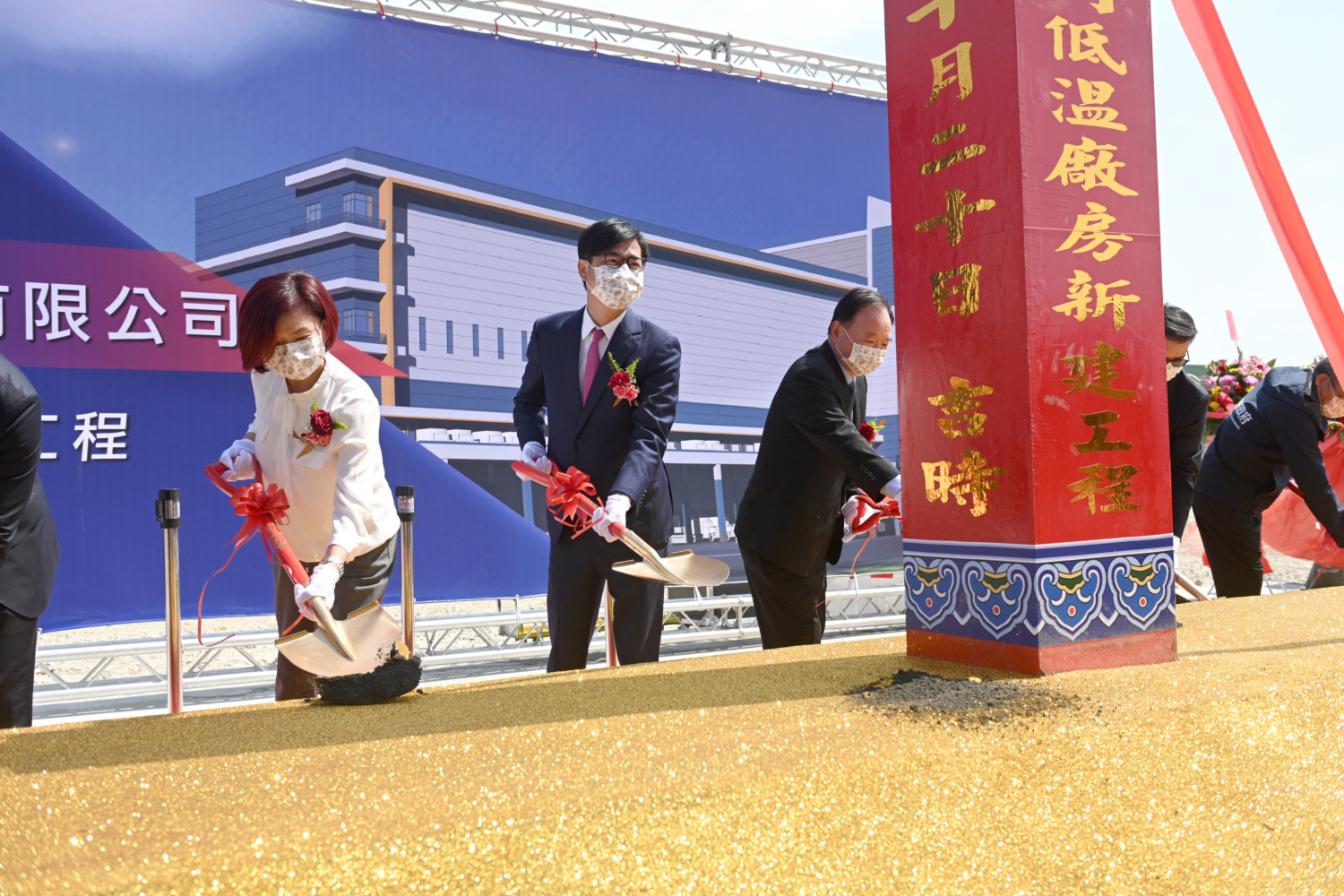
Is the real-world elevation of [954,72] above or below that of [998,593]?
above

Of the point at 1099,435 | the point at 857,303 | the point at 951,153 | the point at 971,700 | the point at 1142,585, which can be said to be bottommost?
the point at 971,700

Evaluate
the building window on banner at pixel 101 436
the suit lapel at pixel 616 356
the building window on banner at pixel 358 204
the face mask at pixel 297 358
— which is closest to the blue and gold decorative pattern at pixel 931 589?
the suit lapel at pixel 616 356

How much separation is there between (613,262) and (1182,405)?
176cm

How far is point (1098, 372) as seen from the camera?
136cm

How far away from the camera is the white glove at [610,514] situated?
5.46ft

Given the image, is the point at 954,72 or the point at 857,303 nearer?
the point at 954,72

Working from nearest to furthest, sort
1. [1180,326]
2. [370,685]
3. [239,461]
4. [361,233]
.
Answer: [370,685] < [239,461] < [1180,326] < [361,233]

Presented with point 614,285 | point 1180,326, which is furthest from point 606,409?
point 1180,326

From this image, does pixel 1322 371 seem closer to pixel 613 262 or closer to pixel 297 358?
pixel 613 262

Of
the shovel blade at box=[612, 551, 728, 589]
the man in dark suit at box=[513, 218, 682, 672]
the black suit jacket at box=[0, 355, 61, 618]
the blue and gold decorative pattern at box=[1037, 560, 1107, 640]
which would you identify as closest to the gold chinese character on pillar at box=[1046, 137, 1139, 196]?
the blue and gold decorative pattern at box=[1037, 560, 1107, 640]

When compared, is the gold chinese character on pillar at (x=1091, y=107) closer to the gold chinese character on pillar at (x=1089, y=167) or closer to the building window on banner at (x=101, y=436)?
the gold chinese character on pillar at (x=1089, y=167)

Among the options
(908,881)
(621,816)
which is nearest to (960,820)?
(908,881)

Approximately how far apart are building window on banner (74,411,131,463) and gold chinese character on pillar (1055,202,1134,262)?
3.72m

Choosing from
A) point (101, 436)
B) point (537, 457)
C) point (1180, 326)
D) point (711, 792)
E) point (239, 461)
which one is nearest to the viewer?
point (711, 792)
